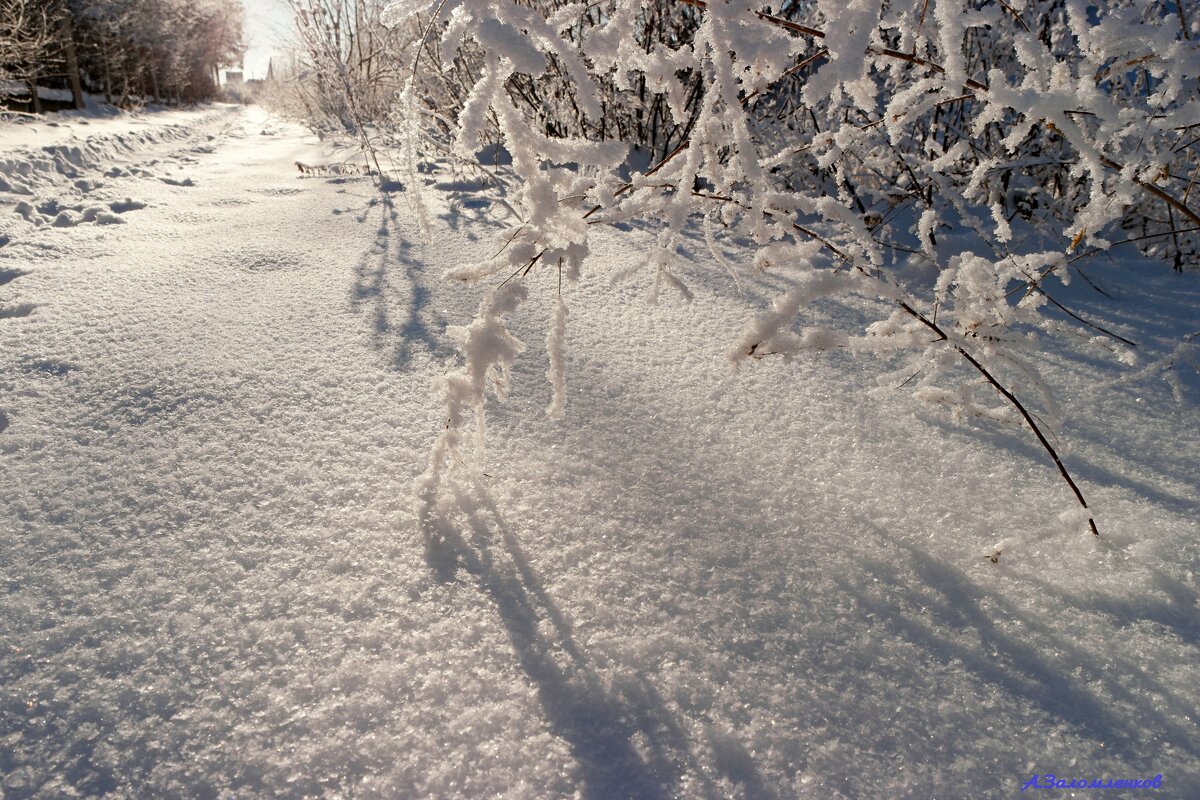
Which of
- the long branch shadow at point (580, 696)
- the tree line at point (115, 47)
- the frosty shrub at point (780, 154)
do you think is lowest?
the long branch shadow at point (580, 696)

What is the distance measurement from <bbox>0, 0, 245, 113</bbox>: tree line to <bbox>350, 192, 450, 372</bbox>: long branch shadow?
27.3ft

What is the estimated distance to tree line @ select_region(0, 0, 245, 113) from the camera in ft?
31.3

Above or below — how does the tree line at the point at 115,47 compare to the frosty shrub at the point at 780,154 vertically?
above

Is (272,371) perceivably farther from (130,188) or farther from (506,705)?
(130,188)

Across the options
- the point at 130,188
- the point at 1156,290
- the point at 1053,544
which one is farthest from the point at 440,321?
the point at 130,188

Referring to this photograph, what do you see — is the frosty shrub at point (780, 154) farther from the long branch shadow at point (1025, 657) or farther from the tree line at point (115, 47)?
the tree line at point (115, 47)

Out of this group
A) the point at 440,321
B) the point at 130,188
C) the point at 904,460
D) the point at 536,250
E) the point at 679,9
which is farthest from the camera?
the point at 130,188

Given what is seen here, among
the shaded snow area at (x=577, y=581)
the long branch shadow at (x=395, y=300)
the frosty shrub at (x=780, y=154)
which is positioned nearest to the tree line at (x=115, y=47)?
the long branch shadow at (x=395, y=300)

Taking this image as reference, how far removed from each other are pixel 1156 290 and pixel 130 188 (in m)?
3.96

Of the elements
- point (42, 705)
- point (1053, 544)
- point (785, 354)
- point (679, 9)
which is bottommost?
point (42, 705)

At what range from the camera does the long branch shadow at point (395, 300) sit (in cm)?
132

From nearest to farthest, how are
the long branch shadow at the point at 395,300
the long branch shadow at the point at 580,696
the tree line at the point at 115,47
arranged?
1. the long branch shadow at the point at 580,696
2. the long branch shadow at the point at 395,300
3. the tree line at the point at 115,47

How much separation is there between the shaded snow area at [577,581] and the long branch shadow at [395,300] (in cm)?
2

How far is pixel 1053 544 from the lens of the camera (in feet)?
2.57
